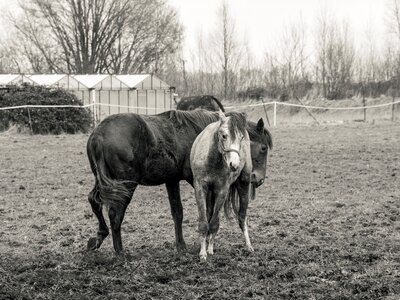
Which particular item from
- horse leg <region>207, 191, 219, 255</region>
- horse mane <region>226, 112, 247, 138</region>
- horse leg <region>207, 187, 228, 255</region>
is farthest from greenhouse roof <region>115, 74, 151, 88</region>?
horse mane <region>226, 112, 247, 138</region>

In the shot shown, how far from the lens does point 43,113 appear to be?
2461 centimetres

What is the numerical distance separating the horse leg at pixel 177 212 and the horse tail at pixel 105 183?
69 centimetres

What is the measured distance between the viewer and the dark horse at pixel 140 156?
6.89 metres

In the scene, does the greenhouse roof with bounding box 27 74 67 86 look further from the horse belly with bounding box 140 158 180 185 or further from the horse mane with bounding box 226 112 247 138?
the horse mane with bounding box 226 112 247 138

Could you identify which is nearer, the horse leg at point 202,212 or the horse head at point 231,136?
the horse head at point 231,136

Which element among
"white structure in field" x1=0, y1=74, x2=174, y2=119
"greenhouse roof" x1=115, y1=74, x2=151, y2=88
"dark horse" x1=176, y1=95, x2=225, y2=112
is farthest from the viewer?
"greenhouse roof" x1=115, y1=74, x2=151, y2=88

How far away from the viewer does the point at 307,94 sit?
39625 millimetres

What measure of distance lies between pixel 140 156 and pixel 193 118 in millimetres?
887

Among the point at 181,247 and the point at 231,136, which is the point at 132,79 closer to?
the point at 181,247

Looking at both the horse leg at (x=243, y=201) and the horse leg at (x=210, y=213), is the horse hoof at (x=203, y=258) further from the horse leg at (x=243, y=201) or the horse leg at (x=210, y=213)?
the horse leg at (x=243, y=201)

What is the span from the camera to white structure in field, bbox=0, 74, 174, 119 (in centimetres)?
3402

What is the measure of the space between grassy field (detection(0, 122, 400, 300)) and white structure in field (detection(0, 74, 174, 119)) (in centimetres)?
1862

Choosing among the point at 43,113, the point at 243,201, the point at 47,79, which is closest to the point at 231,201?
the point at 243,201

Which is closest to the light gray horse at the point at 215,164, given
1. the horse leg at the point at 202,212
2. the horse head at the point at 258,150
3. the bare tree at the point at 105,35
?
the horse leg at the point at 202,212
